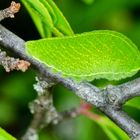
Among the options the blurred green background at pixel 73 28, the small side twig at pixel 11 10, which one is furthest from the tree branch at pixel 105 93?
the blurred green background at pixel 73 28

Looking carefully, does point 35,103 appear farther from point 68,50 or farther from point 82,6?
point 82,6

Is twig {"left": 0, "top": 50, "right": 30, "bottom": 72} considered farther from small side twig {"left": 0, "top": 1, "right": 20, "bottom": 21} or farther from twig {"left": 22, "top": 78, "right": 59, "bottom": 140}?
twig {"left": 22, "top": 78, "right": 59, "bottom": 140}

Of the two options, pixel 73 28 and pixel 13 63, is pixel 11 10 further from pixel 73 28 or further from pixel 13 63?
pixel 73 28

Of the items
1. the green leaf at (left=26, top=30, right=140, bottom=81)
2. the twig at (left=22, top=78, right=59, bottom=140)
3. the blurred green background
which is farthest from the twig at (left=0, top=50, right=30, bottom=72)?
the blurred green background

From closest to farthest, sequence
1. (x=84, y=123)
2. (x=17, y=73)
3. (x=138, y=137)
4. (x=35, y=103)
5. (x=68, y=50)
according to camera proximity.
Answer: (x=68, y=50) → (x=138, y=137) → (x=35, y=103) → (x=84, y=123) → (x=17, y=73)

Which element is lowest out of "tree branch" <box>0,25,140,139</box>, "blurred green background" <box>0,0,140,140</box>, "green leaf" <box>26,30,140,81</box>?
"blurred green background" <box>0,0,140,140</box>

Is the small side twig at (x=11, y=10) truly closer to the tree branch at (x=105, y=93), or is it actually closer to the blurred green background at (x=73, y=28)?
the tree branch at (x=105, y=93)

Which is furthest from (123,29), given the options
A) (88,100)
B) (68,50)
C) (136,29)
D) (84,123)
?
(68,50)
